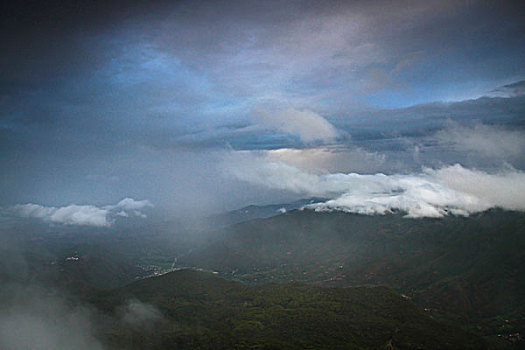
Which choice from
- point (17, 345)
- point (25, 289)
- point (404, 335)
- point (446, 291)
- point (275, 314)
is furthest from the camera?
point (446, 291)

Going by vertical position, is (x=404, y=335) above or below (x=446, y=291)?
above

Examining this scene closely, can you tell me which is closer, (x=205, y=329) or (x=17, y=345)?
(x=17, y=345)

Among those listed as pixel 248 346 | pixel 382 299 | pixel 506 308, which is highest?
pixel 248 346

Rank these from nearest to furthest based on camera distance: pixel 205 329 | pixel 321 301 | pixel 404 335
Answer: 1. pixel 404 335
2. pixel 205 329
3. pixel 321 301

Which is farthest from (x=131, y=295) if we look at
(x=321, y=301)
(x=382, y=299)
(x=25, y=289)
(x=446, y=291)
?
(x=446, y=291)

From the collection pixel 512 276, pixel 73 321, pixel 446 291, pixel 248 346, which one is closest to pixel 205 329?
pixel 248 346

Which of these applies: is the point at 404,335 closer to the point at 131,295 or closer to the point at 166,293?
the point at 166,293
